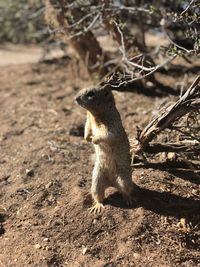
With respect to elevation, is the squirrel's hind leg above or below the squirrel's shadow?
above

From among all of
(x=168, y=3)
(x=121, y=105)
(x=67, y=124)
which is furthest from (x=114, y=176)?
(x=168, y=3)

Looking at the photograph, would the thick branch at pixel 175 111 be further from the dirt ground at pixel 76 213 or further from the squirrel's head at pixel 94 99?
the squirrel's head at pixel 94 99

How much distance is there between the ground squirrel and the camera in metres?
4.64

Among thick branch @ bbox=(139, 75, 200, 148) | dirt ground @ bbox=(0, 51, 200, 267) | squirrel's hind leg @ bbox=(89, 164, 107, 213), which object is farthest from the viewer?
thick branch @ bbox=(139, 75, 200, 148)

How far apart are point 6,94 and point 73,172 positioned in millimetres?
3278

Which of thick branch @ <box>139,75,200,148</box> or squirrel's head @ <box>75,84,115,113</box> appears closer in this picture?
squirrel's head @ <box>75,84,115,113</box>

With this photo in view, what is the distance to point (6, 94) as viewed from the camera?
8539mm

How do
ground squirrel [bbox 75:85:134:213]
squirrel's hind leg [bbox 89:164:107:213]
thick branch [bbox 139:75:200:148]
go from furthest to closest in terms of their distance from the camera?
thick branch [bbox 139:75:200:148] → squirrel's hind leg [bbox 89:164:107:213] → ground squirrel [bbox 75:85:134:213]

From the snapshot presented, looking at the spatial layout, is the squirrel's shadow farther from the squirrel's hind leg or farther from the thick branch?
the thick branch

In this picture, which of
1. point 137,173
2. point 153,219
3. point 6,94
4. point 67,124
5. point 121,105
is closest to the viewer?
point 153,219

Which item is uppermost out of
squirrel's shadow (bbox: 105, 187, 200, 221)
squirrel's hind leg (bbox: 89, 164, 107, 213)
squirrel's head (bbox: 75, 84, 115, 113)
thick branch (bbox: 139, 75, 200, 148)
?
squirrel's head (bbox: 75, 84, 115, 113)

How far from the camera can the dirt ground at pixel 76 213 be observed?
4520 millimetres

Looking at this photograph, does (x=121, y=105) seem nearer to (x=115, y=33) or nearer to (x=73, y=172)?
(x=115, y=33)

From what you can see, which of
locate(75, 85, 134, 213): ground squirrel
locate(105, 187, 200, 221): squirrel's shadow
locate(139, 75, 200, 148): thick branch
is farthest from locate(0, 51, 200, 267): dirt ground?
locate(139, 75, 200, 148): thick branch
